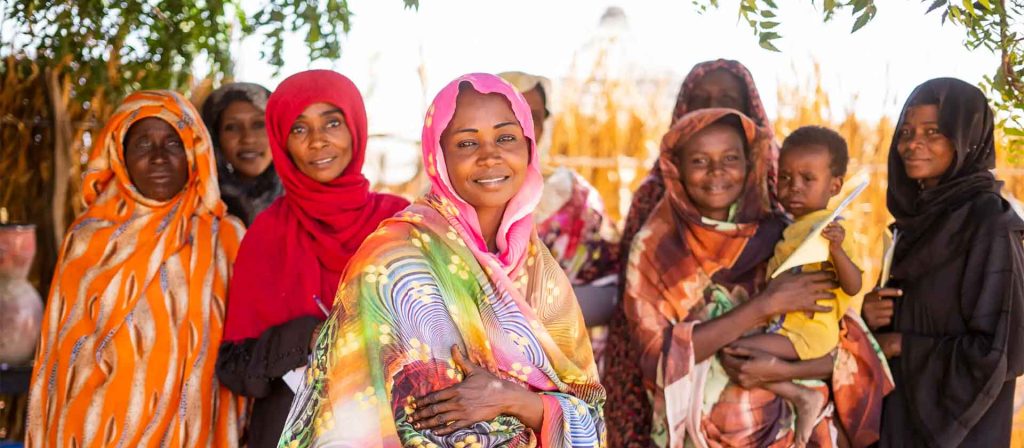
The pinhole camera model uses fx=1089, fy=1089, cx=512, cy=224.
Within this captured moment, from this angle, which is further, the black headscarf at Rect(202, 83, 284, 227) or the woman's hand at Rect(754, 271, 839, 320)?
the black headscarf at Rect(202, 83, 284, 227)

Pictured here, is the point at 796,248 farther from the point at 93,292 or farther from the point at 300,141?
the point at 93,292

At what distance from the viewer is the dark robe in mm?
3668

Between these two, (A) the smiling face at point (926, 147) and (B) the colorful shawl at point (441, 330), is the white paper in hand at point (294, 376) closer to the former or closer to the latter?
(B) the colorful shawl at point (441, 330)

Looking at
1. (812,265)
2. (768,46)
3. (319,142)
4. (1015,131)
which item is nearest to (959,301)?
(812,265)

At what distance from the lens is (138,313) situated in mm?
3656

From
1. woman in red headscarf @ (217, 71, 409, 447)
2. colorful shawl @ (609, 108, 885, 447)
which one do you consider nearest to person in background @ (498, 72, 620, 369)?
colorful shawl @ (609, 108, 885, 447)

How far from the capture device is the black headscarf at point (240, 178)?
4.45 meters

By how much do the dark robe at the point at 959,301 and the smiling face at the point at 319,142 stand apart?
2.06m

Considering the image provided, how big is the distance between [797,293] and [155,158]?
2255 millimetres

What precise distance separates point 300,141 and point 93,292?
883mm

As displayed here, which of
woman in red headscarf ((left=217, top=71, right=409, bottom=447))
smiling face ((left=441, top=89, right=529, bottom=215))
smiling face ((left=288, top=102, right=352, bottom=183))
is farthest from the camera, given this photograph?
smiling face ((left=288, top=102, right=352, bottom=183))

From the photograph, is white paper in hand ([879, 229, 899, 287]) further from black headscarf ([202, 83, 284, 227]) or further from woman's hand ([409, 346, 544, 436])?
black headscarf ([202, 83, 284, 227])

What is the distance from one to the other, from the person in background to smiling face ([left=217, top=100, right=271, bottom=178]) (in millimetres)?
1097

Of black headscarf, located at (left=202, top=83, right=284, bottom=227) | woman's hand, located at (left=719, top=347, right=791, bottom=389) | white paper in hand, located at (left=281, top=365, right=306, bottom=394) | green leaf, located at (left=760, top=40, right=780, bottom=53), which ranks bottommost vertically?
woman's hand, located at (left=719, top=347, right=791, bottom=389)
